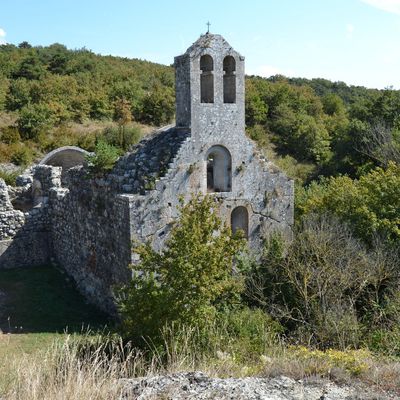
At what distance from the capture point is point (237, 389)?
6.38m

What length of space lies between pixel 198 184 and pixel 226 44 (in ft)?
13.8

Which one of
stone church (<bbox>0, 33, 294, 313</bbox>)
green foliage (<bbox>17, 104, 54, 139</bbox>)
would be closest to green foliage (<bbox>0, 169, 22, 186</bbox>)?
green foliage (<bbox>17, 104, 54, 139</bbox>)

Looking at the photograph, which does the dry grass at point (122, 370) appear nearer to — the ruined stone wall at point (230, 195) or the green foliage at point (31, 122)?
the ruined stone wall at point (230, 195)

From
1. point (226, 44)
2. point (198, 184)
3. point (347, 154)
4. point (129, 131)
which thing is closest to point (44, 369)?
point (198, 184)

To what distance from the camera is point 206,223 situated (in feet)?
37.3

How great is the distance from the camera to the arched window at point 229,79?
15672 millimetres

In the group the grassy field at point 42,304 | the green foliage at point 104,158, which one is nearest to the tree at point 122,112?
the grassy field at point 42,304

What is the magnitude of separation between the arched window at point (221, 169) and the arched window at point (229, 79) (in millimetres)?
1623

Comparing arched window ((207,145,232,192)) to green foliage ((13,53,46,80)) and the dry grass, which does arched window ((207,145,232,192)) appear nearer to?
the dry grass

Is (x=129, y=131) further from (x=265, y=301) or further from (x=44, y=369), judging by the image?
(x=44, y=369)

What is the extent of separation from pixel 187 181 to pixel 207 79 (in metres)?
3.18

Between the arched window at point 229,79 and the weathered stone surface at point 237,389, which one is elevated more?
the arched window at point 229,79

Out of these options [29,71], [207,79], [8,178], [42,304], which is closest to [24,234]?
[42,304]

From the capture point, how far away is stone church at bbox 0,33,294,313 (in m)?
14.4
